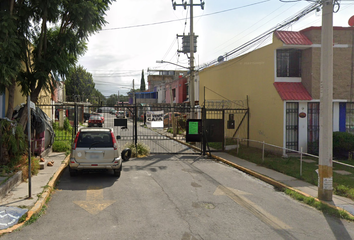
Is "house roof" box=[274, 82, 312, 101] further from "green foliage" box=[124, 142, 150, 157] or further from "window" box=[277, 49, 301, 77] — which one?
"green foliage" box=[124, 142, 150, 157]

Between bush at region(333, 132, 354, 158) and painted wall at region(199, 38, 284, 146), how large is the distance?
2.44 m

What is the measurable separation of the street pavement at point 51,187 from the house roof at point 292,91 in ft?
13.3

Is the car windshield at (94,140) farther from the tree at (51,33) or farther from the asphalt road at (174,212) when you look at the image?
the tree at (51,33)

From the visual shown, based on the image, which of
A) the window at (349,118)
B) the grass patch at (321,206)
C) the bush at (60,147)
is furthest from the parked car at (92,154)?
the window at (349,118)

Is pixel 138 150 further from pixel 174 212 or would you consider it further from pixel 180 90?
pixel 180 90

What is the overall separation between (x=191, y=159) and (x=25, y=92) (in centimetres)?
801

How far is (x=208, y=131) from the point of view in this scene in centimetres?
1650

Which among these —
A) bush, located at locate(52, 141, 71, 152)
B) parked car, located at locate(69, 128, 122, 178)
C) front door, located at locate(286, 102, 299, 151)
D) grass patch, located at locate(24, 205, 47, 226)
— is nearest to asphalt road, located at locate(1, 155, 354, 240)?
grass patch, located at locate(24, 205, 47, 226)

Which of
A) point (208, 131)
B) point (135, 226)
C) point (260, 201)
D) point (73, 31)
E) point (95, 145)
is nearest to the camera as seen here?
point (135, 226)

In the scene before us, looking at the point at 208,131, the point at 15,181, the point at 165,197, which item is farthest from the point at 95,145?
the point at 208,131

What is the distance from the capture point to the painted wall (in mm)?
15906

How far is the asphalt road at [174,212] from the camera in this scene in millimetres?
5805

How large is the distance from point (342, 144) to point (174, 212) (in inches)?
410

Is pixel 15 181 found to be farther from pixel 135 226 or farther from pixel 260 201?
pixel 260 201
